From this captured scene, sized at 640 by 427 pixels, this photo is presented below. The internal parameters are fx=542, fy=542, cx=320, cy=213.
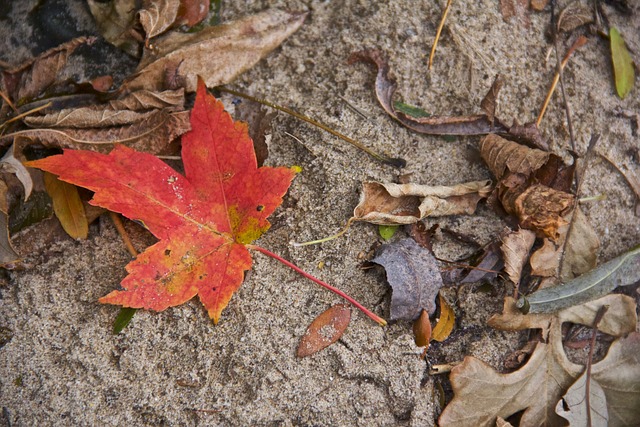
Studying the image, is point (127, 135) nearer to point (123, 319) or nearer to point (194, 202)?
point (194, 202)

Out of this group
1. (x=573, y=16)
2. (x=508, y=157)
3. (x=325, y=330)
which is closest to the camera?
(x=325, y=330)

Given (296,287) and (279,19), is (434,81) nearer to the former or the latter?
(279,19)

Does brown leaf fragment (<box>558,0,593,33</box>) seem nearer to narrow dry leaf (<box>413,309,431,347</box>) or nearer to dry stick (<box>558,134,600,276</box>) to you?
dry stick (<box>558,134,600,276</box>)

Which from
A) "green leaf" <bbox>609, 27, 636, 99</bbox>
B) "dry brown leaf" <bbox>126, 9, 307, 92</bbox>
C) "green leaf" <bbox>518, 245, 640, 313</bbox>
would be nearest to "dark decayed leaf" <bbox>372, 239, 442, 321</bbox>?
"green leaf" <bbox>518, 245, 640, 313</bbox>

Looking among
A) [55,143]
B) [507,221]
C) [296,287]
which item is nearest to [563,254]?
[507,221]

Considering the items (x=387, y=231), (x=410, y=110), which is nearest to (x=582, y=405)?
(x=387, y=231)
